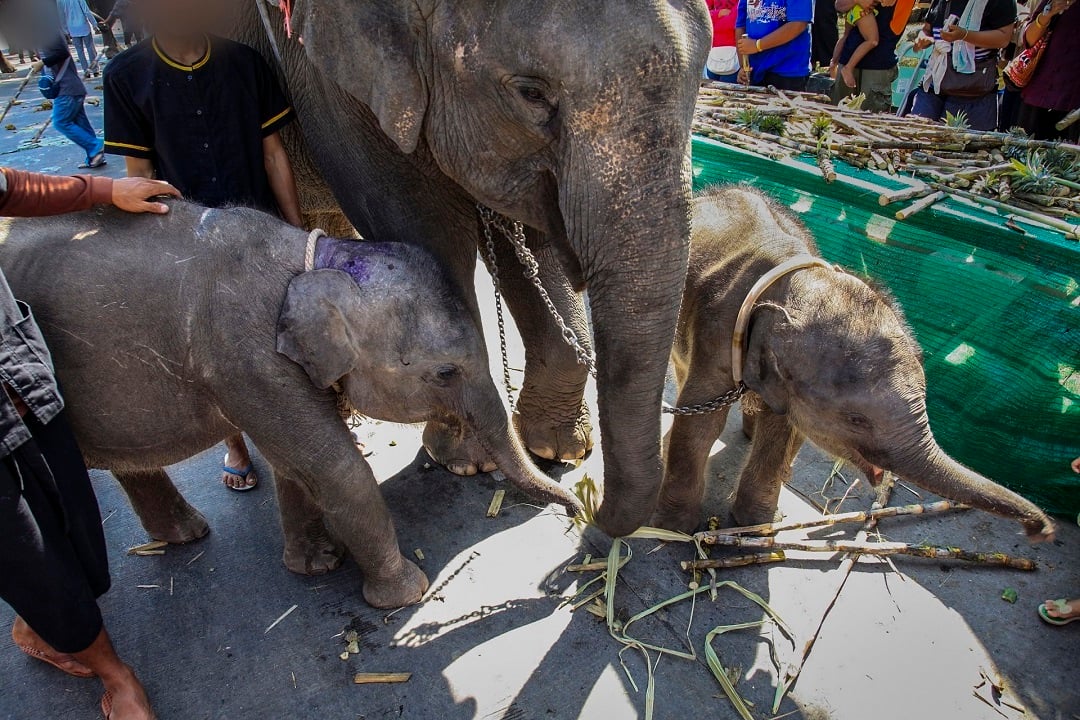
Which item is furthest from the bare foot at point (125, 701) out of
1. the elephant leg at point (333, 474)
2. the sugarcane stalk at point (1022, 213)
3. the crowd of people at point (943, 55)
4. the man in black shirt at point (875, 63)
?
the man in black shirt at point (875, 63)

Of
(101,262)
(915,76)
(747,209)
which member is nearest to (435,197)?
(101,262)

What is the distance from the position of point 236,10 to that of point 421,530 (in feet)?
7.45

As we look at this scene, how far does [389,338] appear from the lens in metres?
2.32

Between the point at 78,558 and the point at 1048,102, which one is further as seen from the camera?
the point at 1048,102

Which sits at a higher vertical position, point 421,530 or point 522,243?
point 522,243

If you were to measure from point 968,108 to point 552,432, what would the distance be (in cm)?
527

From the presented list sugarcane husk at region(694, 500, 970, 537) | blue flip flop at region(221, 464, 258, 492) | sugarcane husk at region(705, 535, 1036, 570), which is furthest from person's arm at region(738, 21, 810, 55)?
blue flip flop at region(221, 464, 258, 492)

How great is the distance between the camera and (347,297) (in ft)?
7.48

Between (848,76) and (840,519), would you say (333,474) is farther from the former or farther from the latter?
(848,76)

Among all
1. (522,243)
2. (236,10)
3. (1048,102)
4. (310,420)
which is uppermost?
(236,10)

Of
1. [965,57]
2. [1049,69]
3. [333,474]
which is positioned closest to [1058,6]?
[1049,69]

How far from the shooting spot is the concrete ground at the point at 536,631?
8.13 feet

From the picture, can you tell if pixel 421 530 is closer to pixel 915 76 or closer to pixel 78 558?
pixel 78 558

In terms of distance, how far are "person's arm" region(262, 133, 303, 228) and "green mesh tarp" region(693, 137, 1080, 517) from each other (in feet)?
8.90
